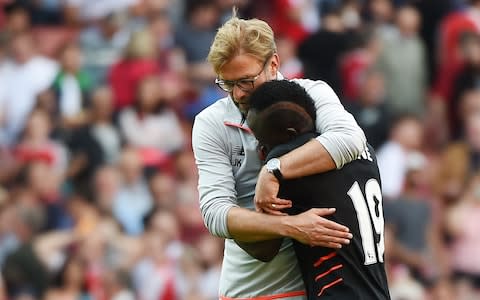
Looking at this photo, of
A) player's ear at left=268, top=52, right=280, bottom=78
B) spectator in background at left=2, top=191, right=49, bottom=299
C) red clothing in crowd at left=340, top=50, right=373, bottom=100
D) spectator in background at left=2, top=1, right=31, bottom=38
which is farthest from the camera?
spectator in background at left=2, top=1, right=31, bottom=38

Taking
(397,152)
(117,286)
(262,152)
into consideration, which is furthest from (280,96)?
(397,152)

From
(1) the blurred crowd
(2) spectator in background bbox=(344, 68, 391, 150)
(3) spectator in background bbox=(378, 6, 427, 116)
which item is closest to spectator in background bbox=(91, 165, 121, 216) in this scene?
(1) the blurred crowd

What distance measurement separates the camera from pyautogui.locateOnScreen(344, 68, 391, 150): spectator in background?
458 inches

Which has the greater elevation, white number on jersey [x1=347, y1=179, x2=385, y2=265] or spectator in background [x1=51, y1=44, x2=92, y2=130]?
spectator in background [x1=51, y1=44, x2=92, y2=130]

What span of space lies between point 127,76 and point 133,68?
116 millimetres

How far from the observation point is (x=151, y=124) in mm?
11961

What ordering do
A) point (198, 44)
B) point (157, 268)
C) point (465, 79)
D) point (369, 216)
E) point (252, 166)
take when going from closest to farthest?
point (369, 216), point (252, 166), point (157, 268), point (465, 79), point (198, 44)

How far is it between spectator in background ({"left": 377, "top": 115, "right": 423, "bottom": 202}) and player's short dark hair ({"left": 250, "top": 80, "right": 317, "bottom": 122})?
625 centimetres

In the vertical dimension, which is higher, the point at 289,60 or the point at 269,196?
the point at 289,60

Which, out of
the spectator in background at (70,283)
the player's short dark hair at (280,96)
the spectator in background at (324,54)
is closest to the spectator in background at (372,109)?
the spectator in background at (324,54)

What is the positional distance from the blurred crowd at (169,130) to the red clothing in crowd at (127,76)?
0.02 m

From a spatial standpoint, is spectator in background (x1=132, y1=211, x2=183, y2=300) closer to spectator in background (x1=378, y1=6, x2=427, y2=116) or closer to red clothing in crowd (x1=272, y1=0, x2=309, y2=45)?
spectator in background (x1=378, y1=6, x2=427, y2=116)

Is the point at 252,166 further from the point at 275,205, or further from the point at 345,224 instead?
the point at 345,224

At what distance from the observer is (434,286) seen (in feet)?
37.1
